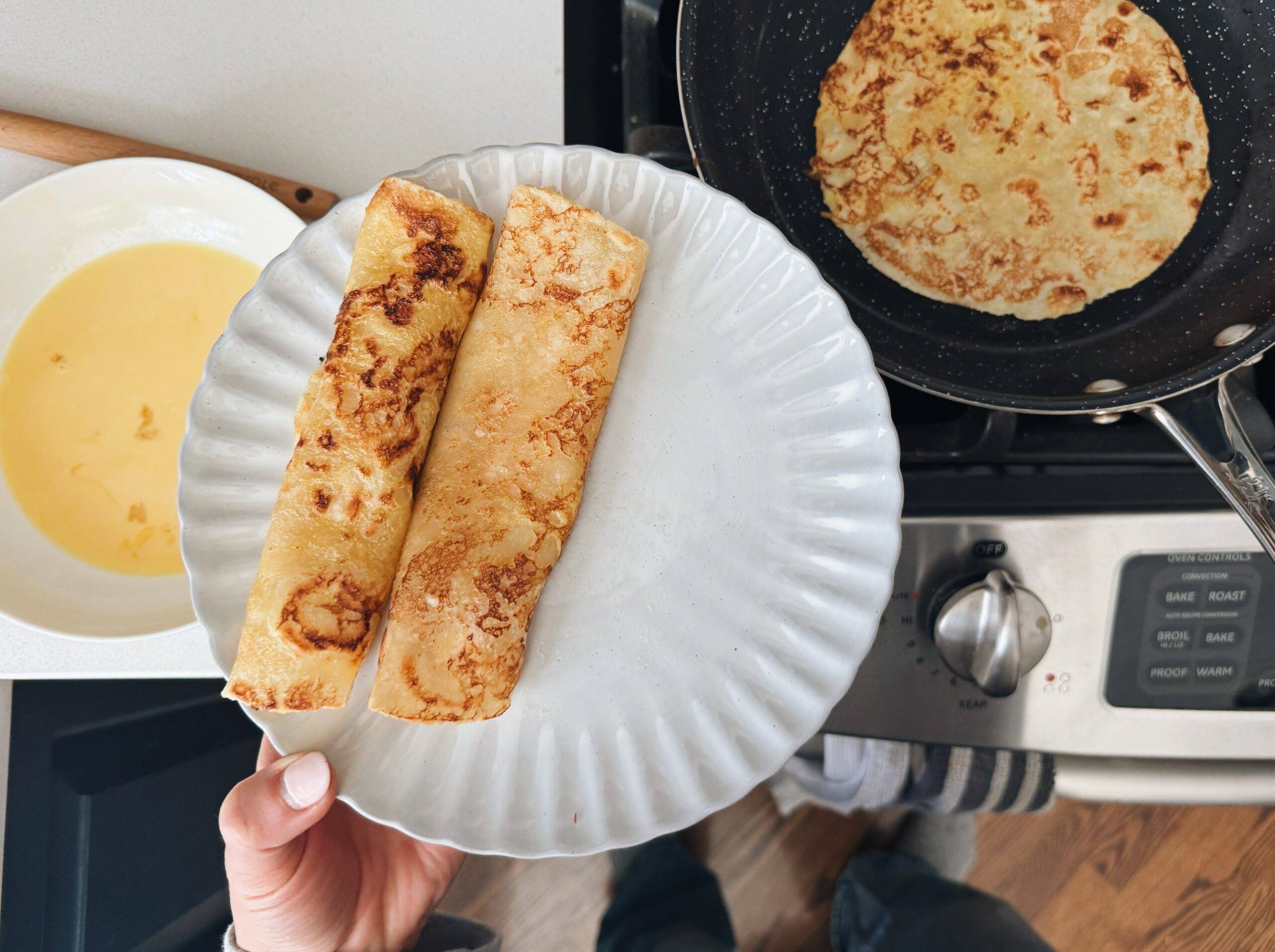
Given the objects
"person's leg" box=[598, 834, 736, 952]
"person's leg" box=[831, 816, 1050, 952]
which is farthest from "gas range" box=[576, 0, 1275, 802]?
"person's leg" box=[598, 834, 736, 952]

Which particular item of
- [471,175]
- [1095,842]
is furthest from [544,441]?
[1095,842]

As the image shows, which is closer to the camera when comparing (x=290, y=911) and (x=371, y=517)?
(x=371, y=517)

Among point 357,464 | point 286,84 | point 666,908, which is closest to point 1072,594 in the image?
point 357,464

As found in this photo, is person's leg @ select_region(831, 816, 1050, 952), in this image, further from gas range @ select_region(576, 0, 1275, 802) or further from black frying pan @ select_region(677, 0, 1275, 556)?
black frying pan @ select_region(677, 0, 1275, 556)

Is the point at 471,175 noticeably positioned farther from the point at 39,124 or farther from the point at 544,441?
the point at 39,124

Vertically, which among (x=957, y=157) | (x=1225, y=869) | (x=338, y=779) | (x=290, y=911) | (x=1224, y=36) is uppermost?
(x=1224, y=36)
